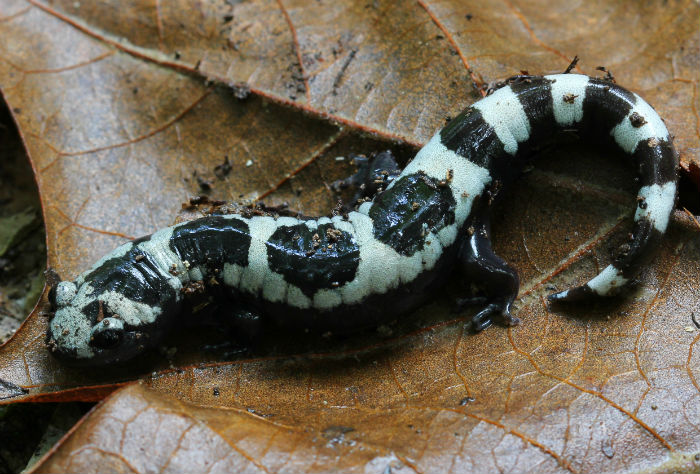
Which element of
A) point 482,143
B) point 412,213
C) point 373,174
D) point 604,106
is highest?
point 604,106

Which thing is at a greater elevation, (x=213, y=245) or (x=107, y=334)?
(x=213, y=245)

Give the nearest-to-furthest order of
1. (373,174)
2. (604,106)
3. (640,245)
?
(640,245) → (604,106) → (373,174)

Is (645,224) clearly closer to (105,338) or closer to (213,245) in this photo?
(213,245)

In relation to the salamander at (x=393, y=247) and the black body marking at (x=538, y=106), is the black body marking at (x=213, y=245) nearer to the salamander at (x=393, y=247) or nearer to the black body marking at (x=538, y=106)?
the salamander at (x=393, y=247)

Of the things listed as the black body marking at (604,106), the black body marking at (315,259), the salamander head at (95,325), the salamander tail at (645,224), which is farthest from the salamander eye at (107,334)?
the black body marking at (604,106)

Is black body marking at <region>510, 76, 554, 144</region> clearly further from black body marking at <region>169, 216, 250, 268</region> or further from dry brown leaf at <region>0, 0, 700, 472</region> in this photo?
black body marking at <region>169, 216, 250, 268</region>

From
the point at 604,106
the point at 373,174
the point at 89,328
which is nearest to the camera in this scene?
the point at 89,328

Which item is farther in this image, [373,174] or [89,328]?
[373,174]

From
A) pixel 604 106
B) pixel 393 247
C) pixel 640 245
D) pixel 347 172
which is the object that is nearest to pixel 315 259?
pixel 393 247
